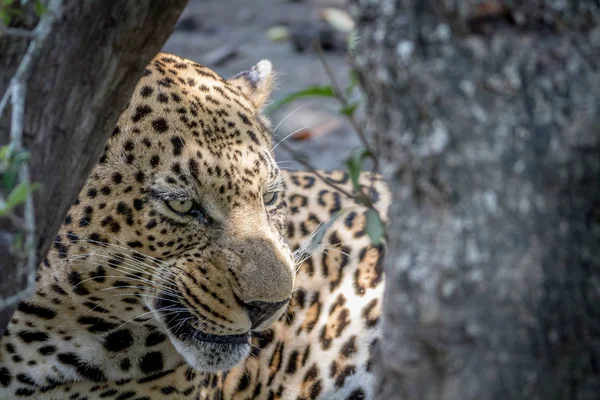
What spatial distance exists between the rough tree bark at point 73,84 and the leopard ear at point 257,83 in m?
1.96

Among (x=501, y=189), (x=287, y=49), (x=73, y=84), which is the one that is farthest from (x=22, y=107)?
(x=287, y=49)

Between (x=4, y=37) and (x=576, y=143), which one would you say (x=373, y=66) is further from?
(x=4, y=37)

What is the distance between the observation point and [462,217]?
7.07 ft

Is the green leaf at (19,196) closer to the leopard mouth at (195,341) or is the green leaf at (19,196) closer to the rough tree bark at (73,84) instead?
the rough tree bark at (73,84)

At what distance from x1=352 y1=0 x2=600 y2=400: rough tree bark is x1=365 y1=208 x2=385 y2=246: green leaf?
47cm

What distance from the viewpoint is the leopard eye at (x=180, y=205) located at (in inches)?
152

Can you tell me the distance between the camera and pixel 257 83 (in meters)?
4.70

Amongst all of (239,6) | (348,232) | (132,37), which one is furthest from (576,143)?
(239,6)

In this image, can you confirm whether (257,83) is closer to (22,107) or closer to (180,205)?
(180,205)

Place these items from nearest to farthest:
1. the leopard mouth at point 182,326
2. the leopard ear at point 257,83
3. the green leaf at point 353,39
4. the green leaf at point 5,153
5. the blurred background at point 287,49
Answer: the green leaf at point 5,153
the green leaf at point 353,39
the leopard mouth at point 182,326
the leopard ear at point 257,83
the blurred background at point 287,49

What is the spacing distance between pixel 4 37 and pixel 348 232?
2.93m

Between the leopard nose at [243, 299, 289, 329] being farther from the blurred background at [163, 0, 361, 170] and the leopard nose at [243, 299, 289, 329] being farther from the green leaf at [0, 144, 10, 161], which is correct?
the blurred background at [163, 0, 361, 170]

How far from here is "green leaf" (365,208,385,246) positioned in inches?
106

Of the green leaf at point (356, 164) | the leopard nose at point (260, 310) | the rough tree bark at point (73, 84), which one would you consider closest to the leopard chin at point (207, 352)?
the leopard nose at point (260, 310)
